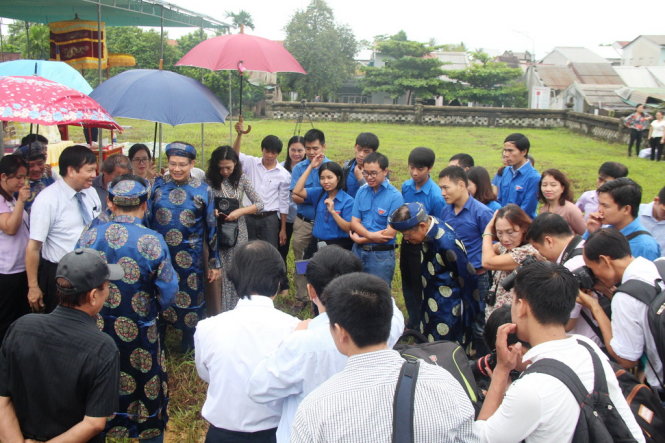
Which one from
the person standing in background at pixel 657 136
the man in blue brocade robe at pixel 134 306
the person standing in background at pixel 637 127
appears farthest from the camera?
the person standing in background at pixel 637 127

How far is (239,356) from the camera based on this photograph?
2.23 metres

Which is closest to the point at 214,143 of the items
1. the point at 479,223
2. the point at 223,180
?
the point at 223,180

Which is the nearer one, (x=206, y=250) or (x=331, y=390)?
(x=331, y=390)

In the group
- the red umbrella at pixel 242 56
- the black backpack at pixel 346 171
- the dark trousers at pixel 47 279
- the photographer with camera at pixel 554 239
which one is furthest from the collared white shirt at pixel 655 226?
the dark trousers at pixel 47 279

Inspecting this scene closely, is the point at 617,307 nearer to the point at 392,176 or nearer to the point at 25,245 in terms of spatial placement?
the point at 25,245

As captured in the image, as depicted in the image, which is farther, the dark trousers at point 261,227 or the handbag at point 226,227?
the dark trousers at point 261,227

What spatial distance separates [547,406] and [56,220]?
315 cm

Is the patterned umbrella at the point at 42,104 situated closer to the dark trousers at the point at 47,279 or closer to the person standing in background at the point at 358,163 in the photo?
the dark trousers at the point at 47,279

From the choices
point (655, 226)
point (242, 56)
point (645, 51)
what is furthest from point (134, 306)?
point (645, 51)

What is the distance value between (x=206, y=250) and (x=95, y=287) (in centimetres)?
222

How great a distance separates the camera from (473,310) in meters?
4.12

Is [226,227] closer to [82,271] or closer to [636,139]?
[82,271]

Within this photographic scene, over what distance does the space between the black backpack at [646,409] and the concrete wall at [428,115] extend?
71.7 ft

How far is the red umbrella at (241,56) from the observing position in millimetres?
5348
